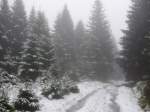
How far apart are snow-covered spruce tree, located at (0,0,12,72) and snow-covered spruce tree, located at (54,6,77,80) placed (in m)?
11.6

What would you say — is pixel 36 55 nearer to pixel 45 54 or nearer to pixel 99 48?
pixel 45 54

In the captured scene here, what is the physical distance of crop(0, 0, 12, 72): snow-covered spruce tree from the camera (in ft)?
104

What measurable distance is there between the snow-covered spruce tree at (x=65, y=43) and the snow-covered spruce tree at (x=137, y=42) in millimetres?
11697

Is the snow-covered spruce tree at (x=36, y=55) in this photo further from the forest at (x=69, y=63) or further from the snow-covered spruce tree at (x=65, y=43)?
the snow-covered spruce tree at (x=65, y=43)

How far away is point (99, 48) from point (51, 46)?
1263 centimetres

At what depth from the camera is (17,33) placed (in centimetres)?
3712

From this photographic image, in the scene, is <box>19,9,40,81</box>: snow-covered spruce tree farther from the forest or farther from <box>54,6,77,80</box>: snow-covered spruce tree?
<box>54,6,77,80</box>: snow-covered spruce tree

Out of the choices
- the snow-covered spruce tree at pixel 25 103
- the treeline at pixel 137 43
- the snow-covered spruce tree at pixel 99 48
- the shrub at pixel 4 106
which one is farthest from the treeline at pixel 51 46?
the shrub at pixel 4 106

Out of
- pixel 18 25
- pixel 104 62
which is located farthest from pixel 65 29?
pixel 18 25

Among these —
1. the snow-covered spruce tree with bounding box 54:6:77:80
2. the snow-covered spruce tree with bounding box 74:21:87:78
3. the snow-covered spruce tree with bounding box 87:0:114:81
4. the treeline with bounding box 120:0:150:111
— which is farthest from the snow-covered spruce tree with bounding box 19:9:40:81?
the snow-covered spruce tree with bounding box 87:0:114:81

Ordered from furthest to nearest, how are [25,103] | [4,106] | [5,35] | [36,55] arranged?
[36,55] < [5,35] < [25,103] < [4,106]

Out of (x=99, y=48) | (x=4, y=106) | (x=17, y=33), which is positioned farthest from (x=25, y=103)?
(x=99, y=48)

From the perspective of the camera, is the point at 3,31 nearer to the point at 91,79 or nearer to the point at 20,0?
the point at 20,0

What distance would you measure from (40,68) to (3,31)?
6.76 m
